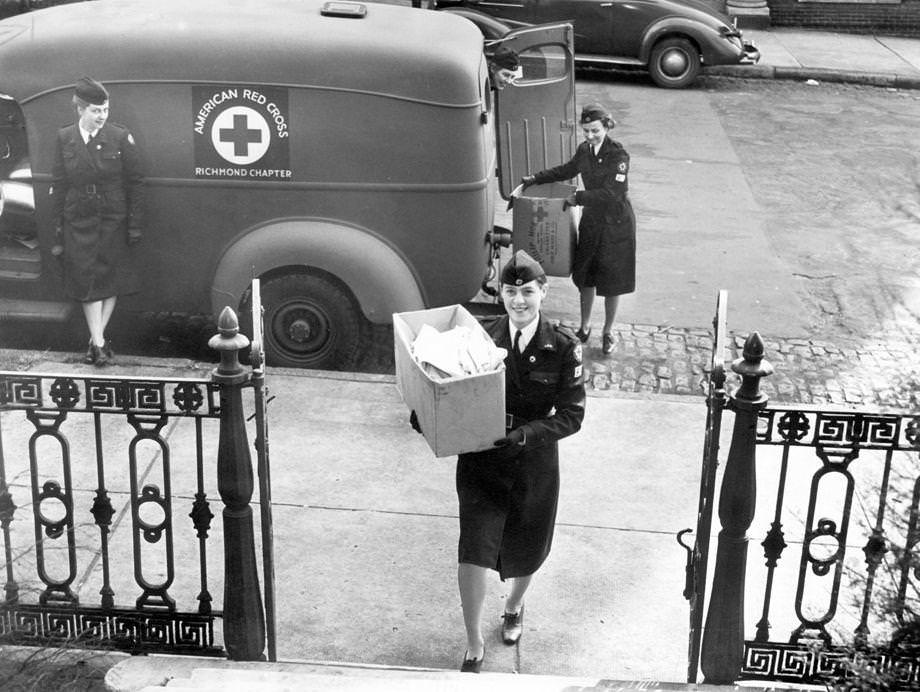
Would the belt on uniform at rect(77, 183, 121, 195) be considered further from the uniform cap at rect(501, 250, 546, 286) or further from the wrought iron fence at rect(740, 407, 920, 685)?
the wrought iron fence at rect(740, 407, 920, 685)

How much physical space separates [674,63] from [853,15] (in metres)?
6.03

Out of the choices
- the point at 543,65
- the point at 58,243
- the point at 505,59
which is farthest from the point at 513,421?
the point at 543,65

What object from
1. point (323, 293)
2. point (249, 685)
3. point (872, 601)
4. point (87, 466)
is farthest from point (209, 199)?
point (872, 601)

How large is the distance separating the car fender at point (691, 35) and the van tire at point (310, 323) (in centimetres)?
1047

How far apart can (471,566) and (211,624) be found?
103 cm

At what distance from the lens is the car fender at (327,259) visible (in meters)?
7.77

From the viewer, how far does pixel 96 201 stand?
7551 mm

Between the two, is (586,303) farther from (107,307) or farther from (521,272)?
(521,272)

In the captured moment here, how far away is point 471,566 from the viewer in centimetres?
493

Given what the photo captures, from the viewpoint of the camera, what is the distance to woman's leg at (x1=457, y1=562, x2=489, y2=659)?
493 cm

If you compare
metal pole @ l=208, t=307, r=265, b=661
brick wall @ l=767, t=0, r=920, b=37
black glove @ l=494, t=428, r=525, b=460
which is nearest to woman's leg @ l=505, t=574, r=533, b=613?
black glove @ l=494, t=428, r=525, b=460

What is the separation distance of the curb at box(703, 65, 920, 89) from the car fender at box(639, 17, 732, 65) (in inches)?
41.2

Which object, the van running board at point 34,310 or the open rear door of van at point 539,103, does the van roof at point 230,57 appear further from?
the open rear door of van at point 539,103

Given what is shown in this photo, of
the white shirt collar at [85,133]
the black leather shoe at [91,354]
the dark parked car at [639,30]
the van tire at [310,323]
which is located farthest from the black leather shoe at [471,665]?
the dark parked car at [639,30]
